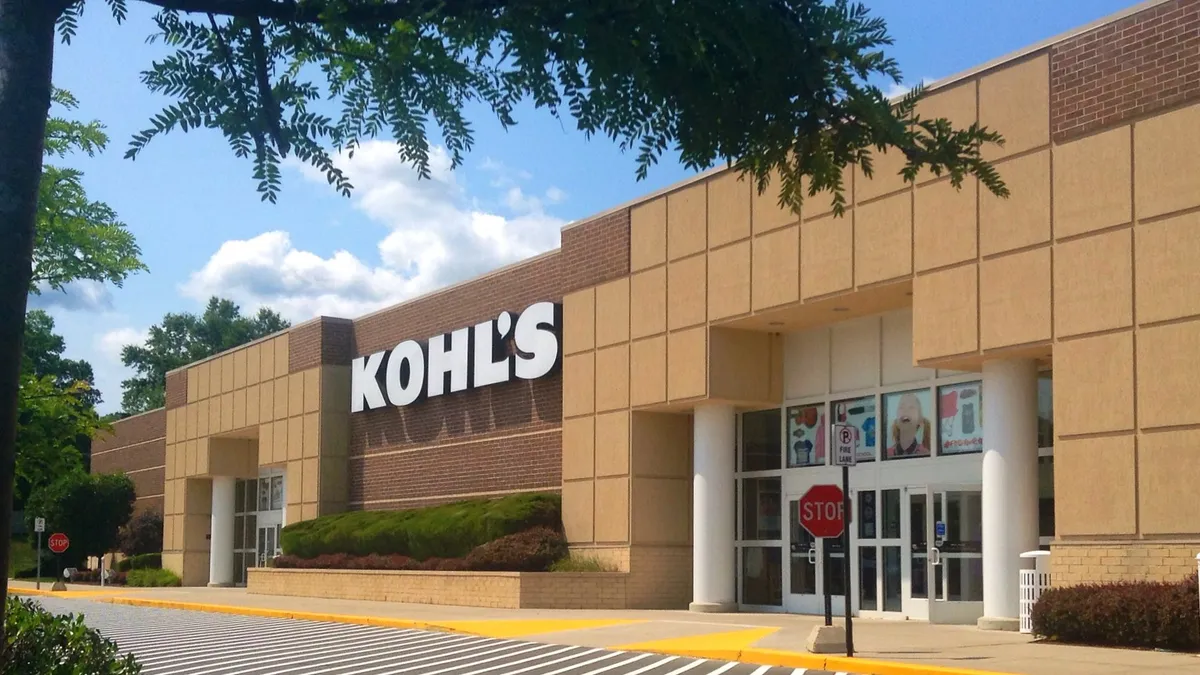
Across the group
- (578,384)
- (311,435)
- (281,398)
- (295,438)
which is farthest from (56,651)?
(281,398)

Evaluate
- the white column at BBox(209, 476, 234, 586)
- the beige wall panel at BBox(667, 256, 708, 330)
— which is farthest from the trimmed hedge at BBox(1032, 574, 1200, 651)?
the white column at BBox(209, 476, 234, 586)

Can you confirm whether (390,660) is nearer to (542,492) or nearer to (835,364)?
(835,364)

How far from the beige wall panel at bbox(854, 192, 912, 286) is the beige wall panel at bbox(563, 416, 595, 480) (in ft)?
28.2

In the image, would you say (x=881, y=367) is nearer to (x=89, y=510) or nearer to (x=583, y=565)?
(x=583, y=565)

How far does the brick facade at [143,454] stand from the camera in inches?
2242

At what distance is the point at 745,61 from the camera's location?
564 cm

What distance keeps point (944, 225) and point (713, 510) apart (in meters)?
8.10

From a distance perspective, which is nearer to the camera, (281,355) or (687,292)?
(687,292)

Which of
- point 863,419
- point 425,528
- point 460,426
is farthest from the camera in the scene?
point 460,426

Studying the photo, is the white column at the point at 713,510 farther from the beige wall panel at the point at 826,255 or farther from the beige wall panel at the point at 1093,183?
the beige wall panel at the point at 1093,183

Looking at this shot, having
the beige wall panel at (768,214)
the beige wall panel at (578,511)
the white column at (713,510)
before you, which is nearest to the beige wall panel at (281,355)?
the beige wall panel at (578,511)

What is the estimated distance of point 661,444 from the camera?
95.5 ft

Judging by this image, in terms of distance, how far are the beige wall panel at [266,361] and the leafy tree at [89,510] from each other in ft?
51.0

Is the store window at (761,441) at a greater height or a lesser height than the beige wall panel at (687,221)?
lesser
